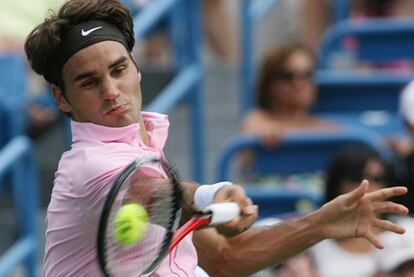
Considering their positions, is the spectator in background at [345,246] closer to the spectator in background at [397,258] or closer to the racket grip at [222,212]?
the spectator in background at [397,258]

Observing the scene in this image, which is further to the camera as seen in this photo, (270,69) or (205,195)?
(270,69)

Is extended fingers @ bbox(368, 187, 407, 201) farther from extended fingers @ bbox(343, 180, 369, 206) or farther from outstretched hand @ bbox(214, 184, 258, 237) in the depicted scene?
outstretched hand @ bbox(214, 184, 258, 237)

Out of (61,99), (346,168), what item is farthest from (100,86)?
(346,168)

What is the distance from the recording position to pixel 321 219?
3.73 m

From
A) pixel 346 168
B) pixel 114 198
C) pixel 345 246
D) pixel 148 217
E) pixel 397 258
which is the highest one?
Result: pixel 114 198

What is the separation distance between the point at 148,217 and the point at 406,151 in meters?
3.33

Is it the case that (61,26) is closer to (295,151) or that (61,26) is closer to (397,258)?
(397,258)

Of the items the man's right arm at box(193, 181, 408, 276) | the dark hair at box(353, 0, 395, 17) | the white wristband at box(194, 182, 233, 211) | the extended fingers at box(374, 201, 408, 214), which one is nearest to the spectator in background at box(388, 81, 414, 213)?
the dark hair at box(353, 0, 395, 17)

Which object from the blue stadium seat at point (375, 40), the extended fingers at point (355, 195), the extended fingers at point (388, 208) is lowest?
the blue stadium seat at point (375, 40)

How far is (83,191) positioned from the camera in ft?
11.1

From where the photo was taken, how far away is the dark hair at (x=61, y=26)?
3465 mm

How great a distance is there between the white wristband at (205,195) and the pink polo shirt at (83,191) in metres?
0.21

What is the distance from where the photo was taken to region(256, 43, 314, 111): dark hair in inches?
271

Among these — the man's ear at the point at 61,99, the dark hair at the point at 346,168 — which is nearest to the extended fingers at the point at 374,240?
the man's ear at the point at 61,99
